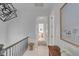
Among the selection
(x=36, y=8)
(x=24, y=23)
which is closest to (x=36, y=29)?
(x=24, y=23)

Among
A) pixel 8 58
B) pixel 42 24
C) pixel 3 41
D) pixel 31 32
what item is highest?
pixel 42 24

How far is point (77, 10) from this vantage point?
4.37 ft

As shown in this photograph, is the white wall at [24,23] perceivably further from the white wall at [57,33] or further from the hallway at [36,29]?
the white wall at [57,33]

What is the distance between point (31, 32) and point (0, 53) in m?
0.57

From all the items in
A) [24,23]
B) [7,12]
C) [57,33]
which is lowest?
[57,33]

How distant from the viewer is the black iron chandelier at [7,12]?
4.88ft

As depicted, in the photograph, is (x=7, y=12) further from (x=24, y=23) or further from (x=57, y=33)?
(x=57, y=33)

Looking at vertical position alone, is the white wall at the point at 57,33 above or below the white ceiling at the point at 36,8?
below

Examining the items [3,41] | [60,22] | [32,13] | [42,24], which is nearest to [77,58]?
[60,22]

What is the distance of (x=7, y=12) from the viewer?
5.00ft

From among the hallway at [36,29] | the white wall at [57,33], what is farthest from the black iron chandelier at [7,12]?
the white wall at [57,33]

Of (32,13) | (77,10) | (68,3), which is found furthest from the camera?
(32,13)

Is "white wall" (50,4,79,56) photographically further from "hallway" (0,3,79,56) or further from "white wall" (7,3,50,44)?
"white wall" (7,3,50,44)

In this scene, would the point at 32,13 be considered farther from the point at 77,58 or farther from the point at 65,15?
the point at 77,58
